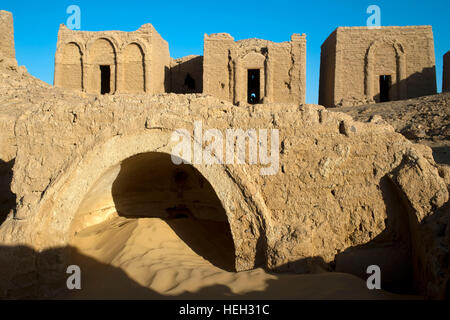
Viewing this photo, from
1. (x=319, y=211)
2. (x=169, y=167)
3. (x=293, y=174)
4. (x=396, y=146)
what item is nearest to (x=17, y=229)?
(x=169, y=167)

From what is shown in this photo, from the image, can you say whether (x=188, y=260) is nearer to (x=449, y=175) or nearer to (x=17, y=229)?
(x=17, y=229)

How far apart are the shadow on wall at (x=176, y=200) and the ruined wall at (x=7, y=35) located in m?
11.5

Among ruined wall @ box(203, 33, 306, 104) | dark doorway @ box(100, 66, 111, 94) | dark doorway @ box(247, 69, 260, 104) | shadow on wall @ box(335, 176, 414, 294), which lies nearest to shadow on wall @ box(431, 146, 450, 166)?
shadow on wall @ box(335, 176, 414, 294)

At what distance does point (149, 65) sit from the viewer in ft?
45.6

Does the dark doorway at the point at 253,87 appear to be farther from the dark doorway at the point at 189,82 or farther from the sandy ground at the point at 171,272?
the sandy ground at the point at 171,272

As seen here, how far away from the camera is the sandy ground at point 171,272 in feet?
11.0

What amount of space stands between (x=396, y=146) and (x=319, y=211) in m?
1.27

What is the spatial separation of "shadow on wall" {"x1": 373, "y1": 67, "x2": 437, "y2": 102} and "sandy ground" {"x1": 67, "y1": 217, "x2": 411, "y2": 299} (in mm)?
12469

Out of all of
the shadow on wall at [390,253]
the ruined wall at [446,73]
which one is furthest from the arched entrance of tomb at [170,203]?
the ruined wall at [446,73]

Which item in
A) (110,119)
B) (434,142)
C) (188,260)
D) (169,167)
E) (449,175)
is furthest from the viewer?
(434,142)

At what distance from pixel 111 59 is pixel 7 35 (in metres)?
4.35

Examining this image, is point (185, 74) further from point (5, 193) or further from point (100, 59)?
point (5, 193)

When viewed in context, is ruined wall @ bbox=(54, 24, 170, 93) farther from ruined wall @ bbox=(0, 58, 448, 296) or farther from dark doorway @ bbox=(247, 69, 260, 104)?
ruined wall @ bbox=(0, 58, 448, 296)
